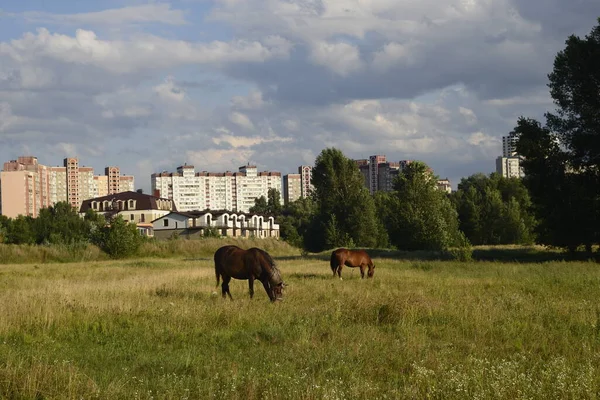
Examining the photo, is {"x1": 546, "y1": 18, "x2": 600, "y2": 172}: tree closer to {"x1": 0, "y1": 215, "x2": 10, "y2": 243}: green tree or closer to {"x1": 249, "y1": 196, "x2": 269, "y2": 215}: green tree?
{"x1": 0, "y1": 215, "x2": 10, "y2": 243}: green tree

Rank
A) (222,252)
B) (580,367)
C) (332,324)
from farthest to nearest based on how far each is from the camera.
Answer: (222,252), (332,324), (580,367)

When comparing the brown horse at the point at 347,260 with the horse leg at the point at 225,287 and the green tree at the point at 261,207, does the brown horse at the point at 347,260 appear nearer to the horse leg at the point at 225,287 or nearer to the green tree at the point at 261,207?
the horse leg at the point at 225,287

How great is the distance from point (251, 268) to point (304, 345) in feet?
26.6

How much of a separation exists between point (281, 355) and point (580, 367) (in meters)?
4.54

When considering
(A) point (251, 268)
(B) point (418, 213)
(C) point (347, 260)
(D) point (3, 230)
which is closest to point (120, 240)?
(B) point (418, 213)

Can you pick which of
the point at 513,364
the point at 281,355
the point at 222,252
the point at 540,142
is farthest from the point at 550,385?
the point at 540,142

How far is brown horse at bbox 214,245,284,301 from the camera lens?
18.6 m

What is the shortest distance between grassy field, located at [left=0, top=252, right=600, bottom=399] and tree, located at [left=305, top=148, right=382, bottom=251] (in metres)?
65.0

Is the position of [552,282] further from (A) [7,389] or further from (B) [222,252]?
(A) [7,389]

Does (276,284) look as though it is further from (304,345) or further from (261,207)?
(261,207)

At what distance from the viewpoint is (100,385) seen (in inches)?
354

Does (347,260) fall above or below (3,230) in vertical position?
below

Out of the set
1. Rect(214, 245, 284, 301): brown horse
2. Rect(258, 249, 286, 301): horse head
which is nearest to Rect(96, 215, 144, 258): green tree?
Rect(214, 245, 284, 301): brown horse

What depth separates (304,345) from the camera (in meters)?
11.7
